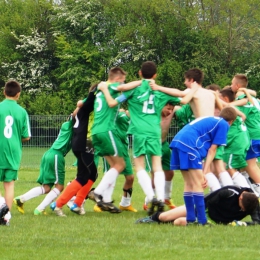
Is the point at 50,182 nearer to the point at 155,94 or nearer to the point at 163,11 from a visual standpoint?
the point at 155,94

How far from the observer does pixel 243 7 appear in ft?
158

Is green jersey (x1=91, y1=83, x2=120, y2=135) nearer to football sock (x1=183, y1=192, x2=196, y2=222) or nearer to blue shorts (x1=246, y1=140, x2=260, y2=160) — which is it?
football sock (x1=183, y1=192, x2=196, y2=222)

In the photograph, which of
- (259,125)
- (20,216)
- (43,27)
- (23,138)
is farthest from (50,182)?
(43,27)

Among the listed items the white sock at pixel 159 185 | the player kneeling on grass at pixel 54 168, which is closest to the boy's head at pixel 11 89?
the player kneeling on grass at pixel 54 168

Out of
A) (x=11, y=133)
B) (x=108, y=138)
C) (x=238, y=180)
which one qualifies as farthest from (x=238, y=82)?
(x=11, y=133)

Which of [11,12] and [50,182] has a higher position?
[11,12]

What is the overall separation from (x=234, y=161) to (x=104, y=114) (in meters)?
2.62

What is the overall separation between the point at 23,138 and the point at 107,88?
157 centimetres

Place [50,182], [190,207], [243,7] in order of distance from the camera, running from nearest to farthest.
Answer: [190,207] → [50,182] → [243,7]

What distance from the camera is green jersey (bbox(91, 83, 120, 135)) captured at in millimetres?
11406

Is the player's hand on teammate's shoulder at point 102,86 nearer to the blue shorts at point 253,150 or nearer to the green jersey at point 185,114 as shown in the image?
the green jersey at point 185,114

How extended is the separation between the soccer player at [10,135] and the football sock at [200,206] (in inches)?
108

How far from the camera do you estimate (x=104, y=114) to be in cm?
1147

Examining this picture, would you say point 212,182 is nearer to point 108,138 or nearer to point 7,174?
point 108,138
